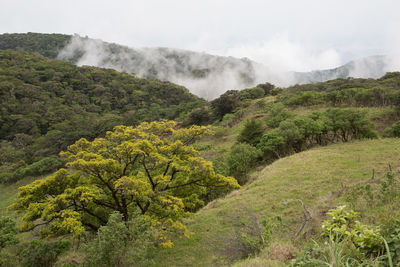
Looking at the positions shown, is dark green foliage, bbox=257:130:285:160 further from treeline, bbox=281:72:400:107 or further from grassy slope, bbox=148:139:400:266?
treeline, bbox=281:72:400:107

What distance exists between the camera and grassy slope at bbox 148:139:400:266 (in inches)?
375

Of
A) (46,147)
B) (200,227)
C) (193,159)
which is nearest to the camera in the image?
(193,159)

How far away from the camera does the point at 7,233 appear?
10289 mm

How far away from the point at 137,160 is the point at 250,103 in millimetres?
59852

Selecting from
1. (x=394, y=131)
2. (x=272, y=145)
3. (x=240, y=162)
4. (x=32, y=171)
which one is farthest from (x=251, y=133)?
(x=32, y=171)

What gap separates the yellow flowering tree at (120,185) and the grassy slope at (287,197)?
4.64ft

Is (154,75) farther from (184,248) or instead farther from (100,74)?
(184,248)

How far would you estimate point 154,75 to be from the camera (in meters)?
184

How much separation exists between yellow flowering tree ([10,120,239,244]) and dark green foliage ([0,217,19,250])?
1.09 m

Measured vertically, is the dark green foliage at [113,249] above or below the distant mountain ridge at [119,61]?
below

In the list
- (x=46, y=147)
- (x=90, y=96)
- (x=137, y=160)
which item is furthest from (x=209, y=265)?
(x=90, y=96)

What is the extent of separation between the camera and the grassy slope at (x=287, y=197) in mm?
9516

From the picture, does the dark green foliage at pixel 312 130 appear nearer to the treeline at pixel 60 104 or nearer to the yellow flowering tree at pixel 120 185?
the yellow flowering tree at pixel 120 185

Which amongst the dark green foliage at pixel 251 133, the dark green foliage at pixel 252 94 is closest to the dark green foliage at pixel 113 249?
the dark green foliage at pixel 251 133
